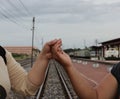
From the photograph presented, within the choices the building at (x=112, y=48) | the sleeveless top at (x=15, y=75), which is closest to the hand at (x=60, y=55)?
the sleeveless top at (x=15, y=75)

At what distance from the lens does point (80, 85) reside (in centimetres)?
376

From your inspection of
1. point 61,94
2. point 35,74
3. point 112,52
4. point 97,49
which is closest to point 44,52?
point 35,74

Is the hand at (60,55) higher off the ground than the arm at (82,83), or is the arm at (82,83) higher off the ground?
the hand at (60,55)

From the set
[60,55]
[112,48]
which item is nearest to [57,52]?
[60,55]

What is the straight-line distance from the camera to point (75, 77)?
12.1ft

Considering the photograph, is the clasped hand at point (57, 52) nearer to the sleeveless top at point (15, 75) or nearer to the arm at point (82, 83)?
the arm at point (82, 83)

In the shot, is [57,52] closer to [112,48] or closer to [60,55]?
[60,55]

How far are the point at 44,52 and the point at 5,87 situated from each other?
51 cm

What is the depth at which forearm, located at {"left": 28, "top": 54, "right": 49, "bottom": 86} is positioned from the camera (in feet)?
12.9

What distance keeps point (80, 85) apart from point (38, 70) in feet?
1.48

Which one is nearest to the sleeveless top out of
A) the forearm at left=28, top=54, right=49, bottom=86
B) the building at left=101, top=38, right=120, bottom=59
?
the forearm at left=28, top=54, right=49, bottom=86

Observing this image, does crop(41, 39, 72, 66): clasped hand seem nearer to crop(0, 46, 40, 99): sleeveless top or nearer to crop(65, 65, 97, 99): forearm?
crop(65, 65, 97, 99): forearm

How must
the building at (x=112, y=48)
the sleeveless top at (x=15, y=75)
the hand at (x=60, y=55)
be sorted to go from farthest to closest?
the building at (x=112, y=48), the sleeveless top at (x=15, y=75), the hand at (x=60, y=55)

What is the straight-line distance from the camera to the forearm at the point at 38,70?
394cm
